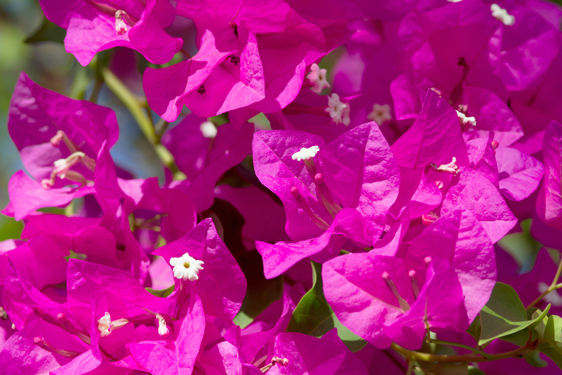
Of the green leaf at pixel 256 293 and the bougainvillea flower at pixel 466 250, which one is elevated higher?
the bougainvillea flower at pixel 466 250

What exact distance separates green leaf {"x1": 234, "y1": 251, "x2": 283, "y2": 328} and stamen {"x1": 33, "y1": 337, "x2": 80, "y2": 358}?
8.3 inches

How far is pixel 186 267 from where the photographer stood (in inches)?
24.4

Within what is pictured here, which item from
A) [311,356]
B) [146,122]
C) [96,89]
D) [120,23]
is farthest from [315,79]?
[96,89]

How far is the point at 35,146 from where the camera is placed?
80 centimetres

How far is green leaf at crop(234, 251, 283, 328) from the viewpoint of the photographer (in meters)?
0.73

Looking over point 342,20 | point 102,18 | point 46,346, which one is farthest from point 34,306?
point 342,20

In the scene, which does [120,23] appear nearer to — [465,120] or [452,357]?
[465,120]

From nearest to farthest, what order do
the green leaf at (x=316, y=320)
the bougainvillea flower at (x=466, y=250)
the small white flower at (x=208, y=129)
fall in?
the bougainvillea flower at (x=466, y=250), the green leaf at (x=316, y=320), the small white flower at (x=208, y=129)

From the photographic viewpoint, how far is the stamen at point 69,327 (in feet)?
2.06

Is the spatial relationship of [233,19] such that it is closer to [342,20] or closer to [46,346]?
[342,20]

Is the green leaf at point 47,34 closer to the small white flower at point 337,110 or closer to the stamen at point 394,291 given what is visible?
the small white flower at point 337,110

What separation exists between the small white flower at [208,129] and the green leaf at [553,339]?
55 cm

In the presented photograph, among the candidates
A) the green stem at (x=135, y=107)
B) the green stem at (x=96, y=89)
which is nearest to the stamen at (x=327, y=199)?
the green stem at (x=135, y=107)

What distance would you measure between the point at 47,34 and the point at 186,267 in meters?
0.73
